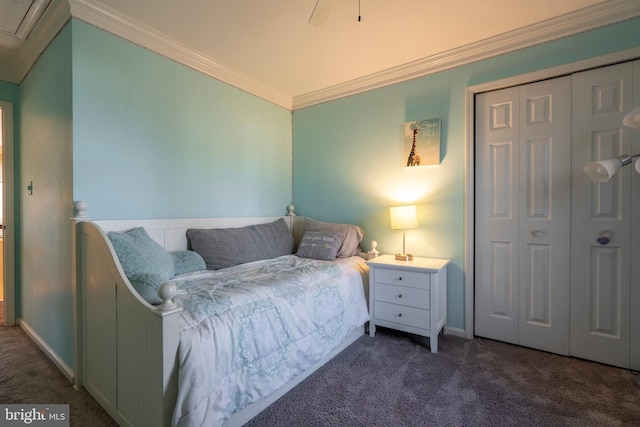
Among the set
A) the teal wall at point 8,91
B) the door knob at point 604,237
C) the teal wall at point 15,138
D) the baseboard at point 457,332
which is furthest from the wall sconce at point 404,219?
the teal wall at point 8,91

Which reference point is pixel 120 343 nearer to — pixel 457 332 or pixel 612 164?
pixel 457 332

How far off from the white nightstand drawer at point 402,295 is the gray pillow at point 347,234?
45 centimetres

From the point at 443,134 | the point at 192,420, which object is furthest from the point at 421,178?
the point at 192,420

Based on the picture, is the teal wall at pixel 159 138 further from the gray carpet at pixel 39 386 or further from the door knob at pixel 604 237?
the door knob at pixel 604 237

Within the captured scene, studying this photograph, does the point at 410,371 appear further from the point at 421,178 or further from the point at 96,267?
the point at 96,267

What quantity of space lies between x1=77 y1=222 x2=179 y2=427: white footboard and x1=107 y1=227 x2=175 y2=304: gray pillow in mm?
79

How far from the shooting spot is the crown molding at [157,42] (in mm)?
1776

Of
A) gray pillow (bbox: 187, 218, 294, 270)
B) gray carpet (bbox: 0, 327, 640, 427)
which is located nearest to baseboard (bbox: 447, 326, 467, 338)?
gray carpet (bbox: 0, 327, 640, 427)

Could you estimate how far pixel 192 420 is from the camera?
3.61ft

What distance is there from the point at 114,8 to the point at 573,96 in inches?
123

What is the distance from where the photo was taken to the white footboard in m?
1.11

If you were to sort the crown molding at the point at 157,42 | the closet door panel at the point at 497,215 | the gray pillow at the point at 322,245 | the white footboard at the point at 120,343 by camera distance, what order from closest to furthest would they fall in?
the white footboard at the point at 120,343, the crown molding at the point at 157,42, the closet door panel at the point at 497,215, the gray pillow at the point at 322,245

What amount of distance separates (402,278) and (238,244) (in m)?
1.36

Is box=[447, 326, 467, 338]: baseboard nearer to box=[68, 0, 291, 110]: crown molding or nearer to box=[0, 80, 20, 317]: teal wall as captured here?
box=[68, 0, 291, 110]: crown molding
